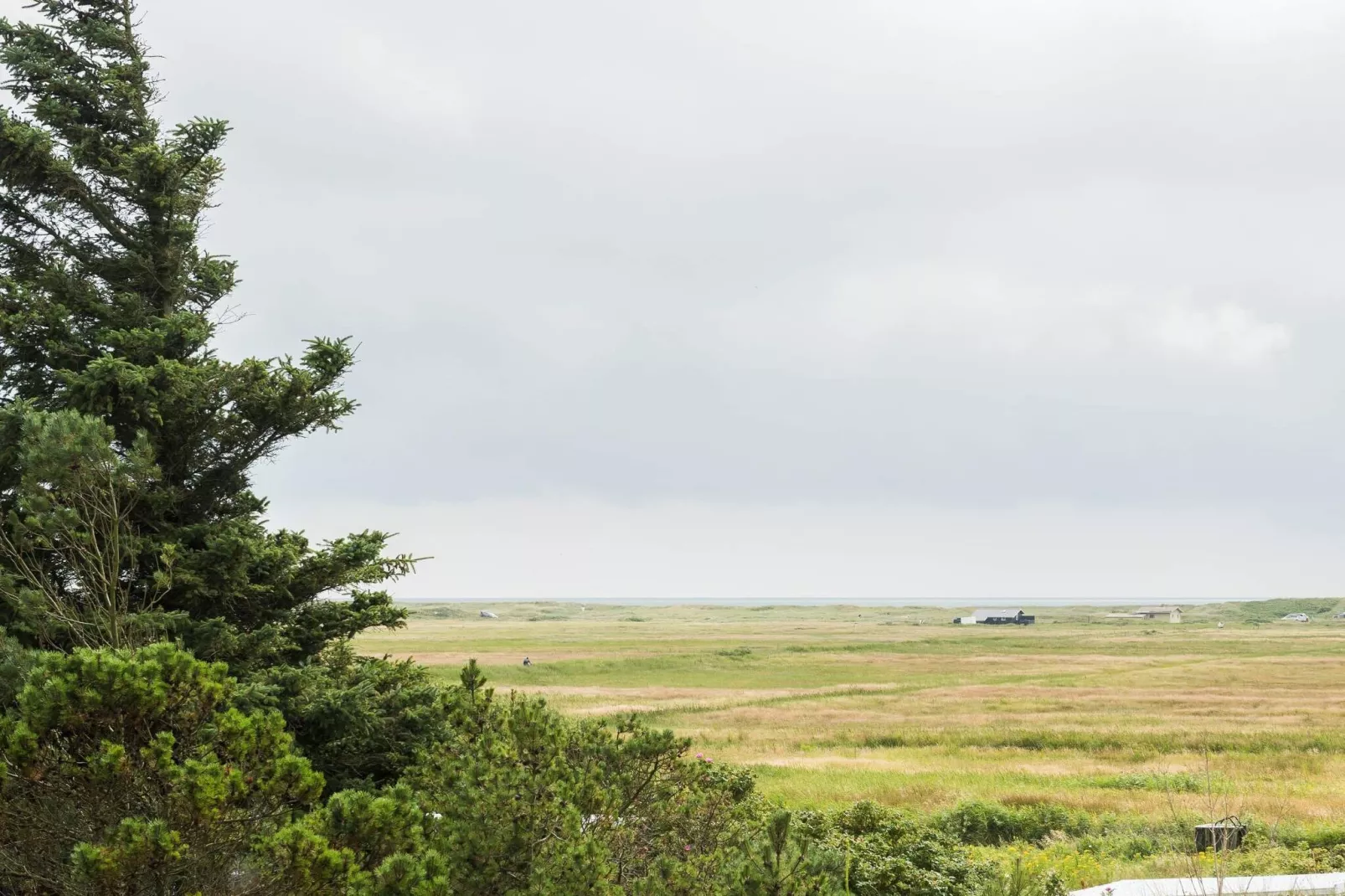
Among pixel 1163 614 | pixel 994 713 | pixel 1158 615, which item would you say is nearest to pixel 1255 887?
pixel 994 713

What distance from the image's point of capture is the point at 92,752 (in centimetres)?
572

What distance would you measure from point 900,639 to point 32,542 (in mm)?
108806

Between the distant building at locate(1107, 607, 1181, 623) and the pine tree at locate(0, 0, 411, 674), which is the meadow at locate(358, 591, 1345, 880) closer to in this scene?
the pine tree at locate(0, 0, 411, 674)

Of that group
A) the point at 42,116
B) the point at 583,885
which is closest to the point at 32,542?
the point at 42,116

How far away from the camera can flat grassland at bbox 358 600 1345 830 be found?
72.4 ft

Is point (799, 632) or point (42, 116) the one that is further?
point (799, 632)

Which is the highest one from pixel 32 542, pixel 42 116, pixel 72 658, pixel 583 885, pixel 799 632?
pixel 42 116

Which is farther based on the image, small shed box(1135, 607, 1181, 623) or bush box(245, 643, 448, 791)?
small shed box(1135, 607, 1181, 623)

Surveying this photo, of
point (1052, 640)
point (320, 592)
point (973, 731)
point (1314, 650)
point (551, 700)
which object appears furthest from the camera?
point (1052, 640)

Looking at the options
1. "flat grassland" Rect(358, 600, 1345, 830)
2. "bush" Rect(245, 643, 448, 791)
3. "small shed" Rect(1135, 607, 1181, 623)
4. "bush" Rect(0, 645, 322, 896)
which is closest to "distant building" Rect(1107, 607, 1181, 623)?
"small shed" Rect(1135, 607, 1181, 623)

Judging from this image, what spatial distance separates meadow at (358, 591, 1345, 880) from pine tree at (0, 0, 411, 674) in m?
1.81

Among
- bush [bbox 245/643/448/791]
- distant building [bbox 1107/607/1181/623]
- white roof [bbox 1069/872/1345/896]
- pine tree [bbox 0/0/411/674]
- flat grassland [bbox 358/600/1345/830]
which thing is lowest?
distant building [bbox 1107/607/1181/623]

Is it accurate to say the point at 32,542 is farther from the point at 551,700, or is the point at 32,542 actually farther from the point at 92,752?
the point at 551,700

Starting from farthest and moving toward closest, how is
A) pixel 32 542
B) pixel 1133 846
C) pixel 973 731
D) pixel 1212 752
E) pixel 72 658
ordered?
pixel 973 731 < pixel 1212 752 < pixel 1133 846 < pixel 32 542 < pixel 72 658
